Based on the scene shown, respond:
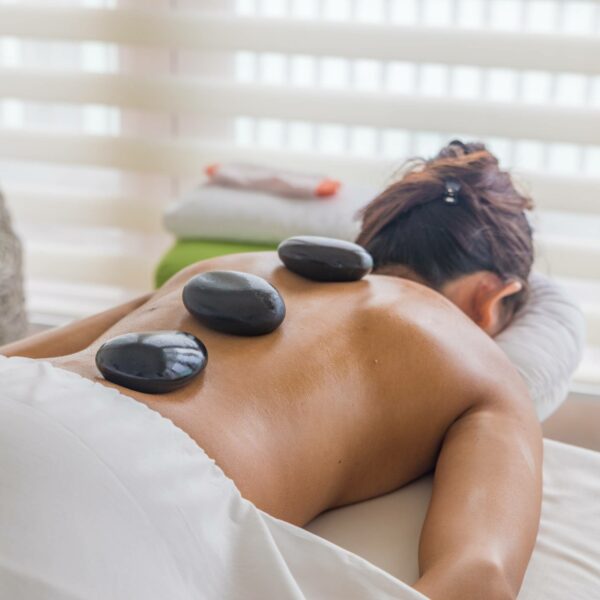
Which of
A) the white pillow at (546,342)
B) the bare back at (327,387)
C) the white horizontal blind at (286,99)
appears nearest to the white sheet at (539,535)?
the bare back at (327,387)

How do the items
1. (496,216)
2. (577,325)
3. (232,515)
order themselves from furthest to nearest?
(577,325), (496,216), (232,515)

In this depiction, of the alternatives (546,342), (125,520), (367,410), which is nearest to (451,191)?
(546,342)

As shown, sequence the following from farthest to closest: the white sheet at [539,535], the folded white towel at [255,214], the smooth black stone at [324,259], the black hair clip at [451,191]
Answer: the folded white towel at [255,214] < the black hair clip at [451,191] < the smooth black stone at [324,259] < the white sheet at [539,535]

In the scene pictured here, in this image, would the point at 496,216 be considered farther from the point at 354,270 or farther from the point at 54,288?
the point at 54,288

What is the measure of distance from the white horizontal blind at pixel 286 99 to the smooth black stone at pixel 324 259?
112 cm

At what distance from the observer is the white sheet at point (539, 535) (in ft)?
3.90

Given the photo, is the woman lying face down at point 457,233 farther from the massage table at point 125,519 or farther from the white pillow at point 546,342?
the massage table at point 125,519

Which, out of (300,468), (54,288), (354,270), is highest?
(354,270)

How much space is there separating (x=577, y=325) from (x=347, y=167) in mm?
1002

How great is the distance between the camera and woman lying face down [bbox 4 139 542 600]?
109 centimetres

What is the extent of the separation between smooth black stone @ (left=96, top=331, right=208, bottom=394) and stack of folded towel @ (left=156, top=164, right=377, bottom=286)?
44.6 inches

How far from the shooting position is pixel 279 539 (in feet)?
3.26

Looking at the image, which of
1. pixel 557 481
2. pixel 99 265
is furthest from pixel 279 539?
pixel 99 265

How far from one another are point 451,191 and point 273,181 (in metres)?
0.81
